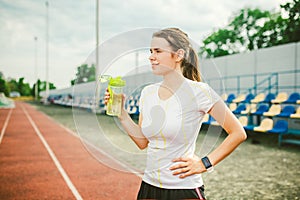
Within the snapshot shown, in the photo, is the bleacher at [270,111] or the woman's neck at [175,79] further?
the bleacher at [270,111]

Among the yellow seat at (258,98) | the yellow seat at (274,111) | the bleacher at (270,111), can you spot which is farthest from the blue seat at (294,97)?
the yellow seat at (258,98)

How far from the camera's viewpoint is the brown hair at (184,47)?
3.61ft

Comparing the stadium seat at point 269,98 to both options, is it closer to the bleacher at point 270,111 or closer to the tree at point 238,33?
the bleacher at point 270,111

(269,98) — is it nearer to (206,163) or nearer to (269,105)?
(269,105)

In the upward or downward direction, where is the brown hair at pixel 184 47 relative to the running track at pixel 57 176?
upward

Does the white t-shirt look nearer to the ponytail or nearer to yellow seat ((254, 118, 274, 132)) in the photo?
the ponytail

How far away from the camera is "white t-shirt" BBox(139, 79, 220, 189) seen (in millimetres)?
1144

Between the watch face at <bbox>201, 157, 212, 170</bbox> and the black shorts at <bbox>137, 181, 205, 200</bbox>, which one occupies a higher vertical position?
the watch face at <bbox>201, 157, 212, 170</bbox>

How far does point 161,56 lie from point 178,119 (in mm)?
245

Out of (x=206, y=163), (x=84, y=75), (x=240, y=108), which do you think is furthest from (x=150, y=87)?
(x=240, y=108)

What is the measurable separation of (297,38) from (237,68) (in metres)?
6.24

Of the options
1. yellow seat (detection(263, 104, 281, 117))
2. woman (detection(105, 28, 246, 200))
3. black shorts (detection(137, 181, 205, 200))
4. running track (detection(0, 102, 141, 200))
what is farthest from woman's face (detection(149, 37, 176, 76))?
yellow seat (detection(263, 104, 281, 117))

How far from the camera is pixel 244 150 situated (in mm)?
7113

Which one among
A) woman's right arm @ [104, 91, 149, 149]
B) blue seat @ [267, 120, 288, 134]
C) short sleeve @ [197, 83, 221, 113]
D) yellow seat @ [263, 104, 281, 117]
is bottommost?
blue seat @ [267, 120, 288, 134]
